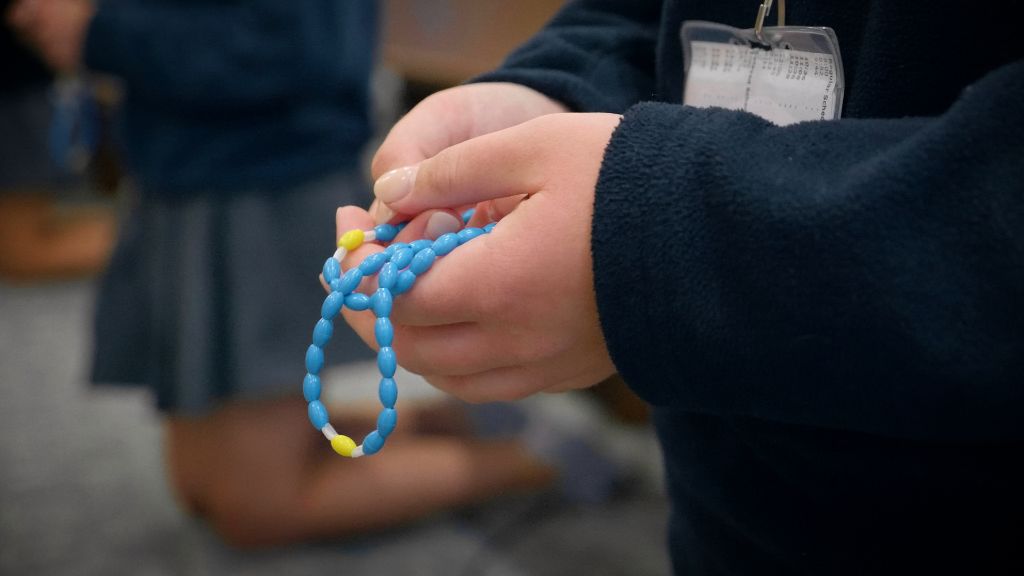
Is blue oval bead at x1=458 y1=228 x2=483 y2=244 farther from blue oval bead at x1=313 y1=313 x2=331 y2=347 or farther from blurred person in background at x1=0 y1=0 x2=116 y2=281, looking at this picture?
blurred person in background at x1=0 y1=0 x2=116 y2=281

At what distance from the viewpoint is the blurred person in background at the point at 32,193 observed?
1735mm

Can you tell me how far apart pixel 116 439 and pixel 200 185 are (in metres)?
0.52

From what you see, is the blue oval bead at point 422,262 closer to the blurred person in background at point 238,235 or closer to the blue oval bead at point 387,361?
the blue oval bead at point 387,361

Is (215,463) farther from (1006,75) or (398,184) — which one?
(1006,75)

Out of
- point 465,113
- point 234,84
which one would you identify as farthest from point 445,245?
point 234,84

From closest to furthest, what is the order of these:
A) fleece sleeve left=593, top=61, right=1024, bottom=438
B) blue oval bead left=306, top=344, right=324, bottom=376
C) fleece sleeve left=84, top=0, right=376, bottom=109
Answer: fleece sleeve left=593, top=61, right=1024, bottom=438 → blue oval bead left=306, top=344, right=324, bottom=376 → fleece sleeve left=84, top=0, right=376, bottom=109

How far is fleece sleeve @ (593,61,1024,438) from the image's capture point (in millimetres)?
292

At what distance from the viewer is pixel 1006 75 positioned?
30 cm

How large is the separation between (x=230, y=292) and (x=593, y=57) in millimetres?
631

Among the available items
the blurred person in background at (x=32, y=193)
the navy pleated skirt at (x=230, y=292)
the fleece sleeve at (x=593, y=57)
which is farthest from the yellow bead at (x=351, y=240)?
the blurred person in background at (x=32, y=193)

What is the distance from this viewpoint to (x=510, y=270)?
0.34 m

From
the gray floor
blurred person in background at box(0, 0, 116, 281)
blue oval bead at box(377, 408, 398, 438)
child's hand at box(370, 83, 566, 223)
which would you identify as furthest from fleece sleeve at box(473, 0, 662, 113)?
blurred person in background at box(0, 0, 116, 281)

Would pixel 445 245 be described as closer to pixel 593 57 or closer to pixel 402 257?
pixel 402 257

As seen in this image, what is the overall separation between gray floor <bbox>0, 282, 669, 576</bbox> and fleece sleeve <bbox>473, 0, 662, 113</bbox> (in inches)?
25.9
